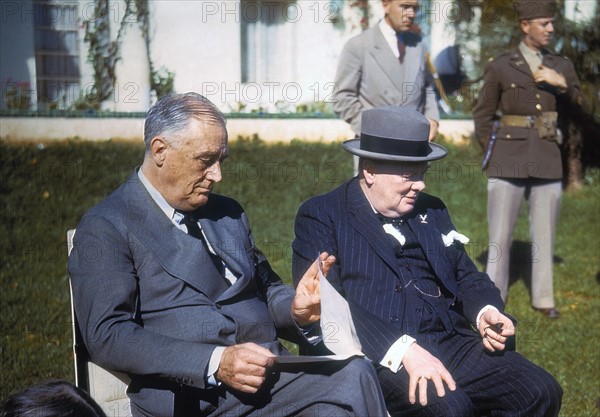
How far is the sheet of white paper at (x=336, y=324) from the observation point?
2.94m

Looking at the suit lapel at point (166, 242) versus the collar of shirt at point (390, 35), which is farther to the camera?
the collar of shirt at point (390, 35)

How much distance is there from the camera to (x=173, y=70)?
45.6 feet

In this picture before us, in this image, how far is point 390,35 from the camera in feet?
21.8

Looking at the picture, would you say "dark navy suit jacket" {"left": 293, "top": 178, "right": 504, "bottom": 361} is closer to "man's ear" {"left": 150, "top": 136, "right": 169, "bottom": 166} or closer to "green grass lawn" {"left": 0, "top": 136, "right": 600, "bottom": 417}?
"man's ear" {"left": 150, "top": 136, "right": 169, "bottom": 166}

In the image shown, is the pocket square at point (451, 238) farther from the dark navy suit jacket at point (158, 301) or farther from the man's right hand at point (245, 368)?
the man's right hand at point (245, 368)

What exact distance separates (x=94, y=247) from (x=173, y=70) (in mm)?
11275

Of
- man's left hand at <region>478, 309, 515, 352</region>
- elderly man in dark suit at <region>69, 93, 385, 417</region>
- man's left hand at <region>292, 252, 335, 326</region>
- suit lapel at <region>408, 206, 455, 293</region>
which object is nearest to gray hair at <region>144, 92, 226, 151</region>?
elderly man in dark suit at <region>69, 93, 385, 417</region>

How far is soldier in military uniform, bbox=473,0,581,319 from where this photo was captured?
638 cm

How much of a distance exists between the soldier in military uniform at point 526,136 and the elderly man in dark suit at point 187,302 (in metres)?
3.55

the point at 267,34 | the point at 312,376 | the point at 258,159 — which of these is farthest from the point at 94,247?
the point at 267,34

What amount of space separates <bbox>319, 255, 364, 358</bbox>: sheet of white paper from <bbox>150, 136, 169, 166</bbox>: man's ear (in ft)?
2.23

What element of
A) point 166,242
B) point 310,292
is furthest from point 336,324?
point 166,242

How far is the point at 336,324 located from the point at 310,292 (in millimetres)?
203

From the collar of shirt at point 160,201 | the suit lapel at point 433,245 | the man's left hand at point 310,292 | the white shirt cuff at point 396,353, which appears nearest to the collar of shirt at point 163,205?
the collar of shirt at point 160,201
